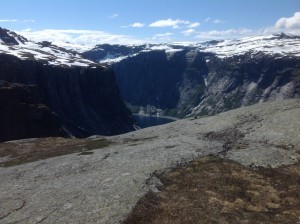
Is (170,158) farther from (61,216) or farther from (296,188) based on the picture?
(61,216)

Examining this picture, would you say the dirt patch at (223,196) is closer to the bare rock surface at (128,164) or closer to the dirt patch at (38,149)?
the bare rock surface at (128,164)

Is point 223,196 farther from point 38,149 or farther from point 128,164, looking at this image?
point 38,149

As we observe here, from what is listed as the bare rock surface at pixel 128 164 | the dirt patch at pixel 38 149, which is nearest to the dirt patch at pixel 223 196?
the bare rock surface at pixel 128 164

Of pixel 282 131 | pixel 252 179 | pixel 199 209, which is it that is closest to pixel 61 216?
pixel 199 209

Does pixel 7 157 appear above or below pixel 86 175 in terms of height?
below

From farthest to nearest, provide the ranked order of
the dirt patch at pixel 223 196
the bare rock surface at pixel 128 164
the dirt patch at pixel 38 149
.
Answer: the dirt patch at pixel 38 149
the bare rock surface at pixel 128 164
the dirt patch at pixel 223 196

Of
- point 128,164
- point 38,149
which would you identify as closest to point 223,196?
point 128,164
